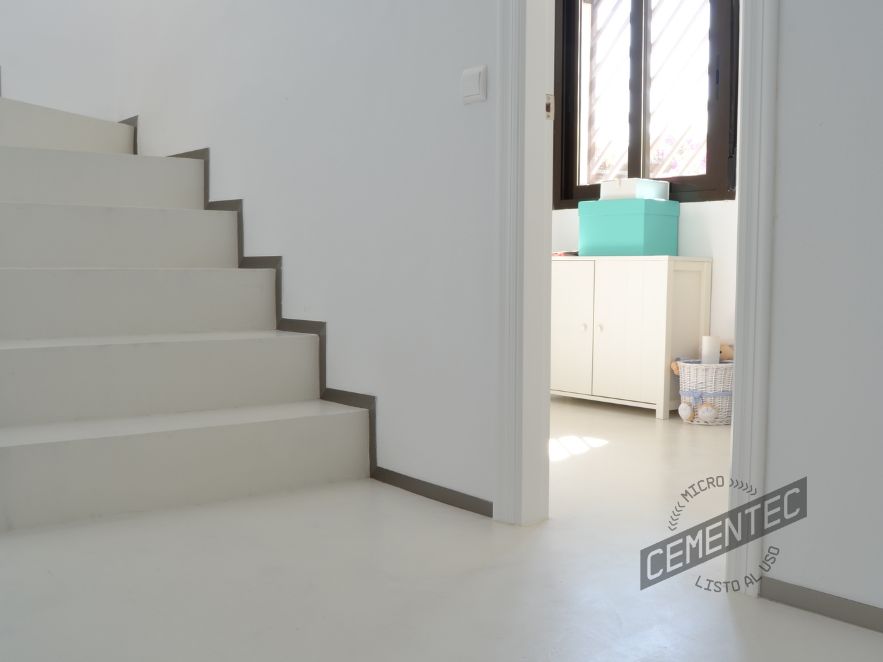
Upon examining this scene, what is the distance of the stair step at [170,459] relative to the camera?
2.02m

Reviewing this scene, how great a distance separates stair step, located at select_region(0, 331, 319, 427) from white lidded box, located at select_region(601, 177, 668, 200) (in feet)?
5.56

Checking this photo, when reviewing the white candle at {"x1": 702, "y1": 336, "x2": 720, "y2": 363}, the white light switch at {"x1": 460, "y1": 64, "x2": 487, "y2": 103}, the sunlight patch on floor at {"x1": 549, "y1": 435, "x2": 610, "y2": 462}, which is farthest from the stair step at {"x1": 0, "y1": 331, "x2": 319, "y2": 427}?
the white candle at {"x1": 702, "y1": 336, "x2": 720, "y2": 363}

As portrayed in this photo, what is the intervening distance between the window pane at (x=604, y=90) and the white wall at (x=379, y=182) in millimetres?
1907

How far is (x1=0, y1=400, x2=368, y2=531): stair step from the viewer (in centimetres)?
202

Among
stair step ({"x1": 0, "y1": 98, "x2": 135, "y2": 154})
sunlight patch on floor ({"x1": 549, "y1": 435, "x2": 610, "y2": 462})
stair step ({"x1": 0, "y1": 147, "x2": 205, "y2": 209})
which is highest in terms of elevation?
stair step ({"x1": 0, "y1": 98, "x2": 135, "y2": 154})

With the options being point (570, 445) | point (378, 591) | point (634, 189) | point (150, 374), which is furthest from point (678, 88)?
point (378, 591)

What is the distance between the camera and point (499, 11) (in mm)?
2047

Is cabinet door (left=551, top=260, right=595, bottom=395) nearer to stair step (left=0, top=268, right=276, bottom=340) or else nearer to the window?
the window

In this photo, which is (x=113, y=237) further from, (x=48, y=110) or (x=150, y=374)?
(x=48, y=110)

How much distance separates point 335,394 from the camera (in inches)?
106

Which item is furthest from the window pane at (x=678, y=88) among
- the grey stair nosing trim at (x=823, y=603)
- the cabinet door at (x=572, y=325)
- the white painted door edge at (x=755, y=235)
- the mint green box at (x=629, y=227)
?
the grey stair nosing trim at (x=823, y=603)

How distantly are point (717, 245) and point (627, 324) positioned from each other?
563mm

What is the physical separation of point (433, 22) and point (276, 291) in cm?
116

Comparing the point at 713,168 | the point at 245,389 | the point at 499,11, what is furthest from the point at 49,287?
the point at 713,168
